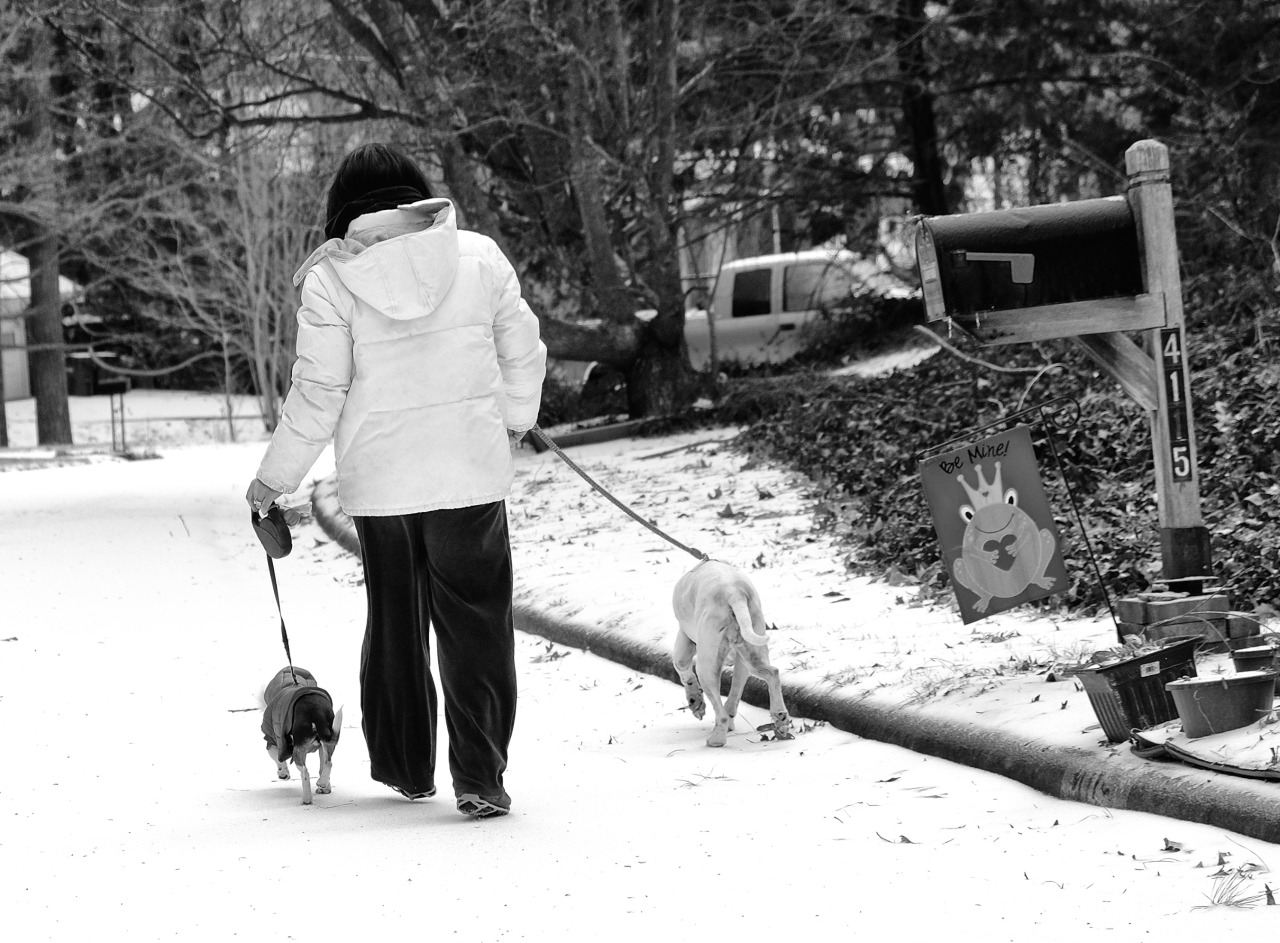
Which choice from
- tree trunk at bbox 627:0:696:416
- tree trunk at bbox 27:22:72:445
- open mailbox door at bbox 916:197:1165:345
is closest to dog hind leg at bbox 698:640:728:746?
open mailbox door at bbox 916:197:1165:345

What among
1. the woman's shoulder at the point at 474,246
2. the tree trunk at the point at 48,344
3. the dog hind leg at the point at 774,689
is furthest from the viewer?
the tree trunk at the point at 48,344

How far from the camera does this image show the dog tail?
17.6 ft

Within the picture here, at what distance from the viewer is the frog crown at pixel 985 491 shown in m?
5.87

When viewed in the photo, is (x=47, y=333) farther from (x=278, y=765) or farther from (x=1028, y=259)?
(x=1028, y=259)

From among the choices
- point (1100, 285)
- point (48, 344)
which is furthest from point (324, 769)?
point (48, 344)

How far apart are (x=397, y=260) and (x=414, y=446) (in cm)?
58

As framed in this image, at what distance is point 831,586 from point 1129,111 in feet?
37.3

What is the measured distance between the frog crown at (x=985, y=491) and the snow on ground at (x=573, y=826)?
68 cm

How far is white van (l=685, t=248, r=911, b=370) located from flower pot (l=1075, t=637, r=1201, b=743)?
13415 millimetres

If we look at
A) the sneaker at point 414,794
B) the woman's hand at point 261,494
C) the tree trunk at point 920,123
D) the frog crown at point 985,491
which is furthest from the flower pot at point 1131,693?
the tree trunk at point 920,123

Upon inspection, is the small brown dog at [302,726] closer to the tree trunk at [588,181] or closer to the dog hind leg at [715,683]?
the dog hind leg at [715,683]

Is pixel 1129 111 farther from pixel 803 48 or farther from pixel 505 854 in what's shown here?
pixel 505 854

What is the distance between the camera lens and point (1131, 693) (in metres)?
4.53

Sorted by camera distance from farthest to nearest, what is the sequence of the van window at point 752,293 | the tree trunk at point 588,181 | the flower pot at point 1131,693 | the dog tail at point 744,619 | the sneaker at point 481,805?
the van window at point 752,293, the tree trunk at point 588,181, the dog tail at point 744,619, the sneaker at point 481,805, the flower pot at point 1131,693
